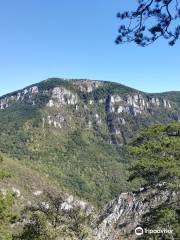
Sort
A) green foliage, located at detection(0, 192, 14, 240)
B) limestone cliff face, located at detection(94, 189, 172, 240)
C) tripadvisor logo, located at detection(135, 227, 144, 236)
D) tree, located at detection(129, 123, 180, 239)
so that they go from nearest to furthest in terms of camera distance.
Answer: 1. tree, located at detection(129, 123, 180, 239)
2. tripadvisor logo, located at detection(135, 227, 144, 236)
3. green foliage, located at detection(0, 192, 14, 240)
4. limestone cliff face, located at detection(94, 189, 172, 240)

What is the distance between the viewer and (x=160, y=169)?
84.8 ft

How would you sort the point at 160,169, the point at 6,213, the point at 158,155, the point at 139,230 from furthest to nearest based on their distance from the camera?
the point at 6,213 → the point at 139,230 → the point at 158,155 → the point at 160,169

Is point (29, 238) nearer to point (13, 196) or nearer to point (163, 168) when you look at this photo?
point (13, 196)

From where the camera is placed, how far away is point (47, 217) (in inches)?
1093

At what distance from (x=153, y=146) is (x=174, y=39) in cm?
1654

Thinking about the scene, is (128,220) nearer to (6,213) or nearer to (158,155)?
(6,213)

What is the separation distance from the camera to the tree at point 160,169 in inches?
1000

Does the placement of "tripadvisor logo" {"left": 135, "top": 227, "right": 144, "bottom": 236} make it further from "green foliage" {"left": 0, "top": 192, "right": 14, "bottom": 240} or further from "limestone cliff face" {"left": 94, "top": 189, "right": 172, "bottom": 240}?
"green foliage" {"left": 0, "top": 192, "right": 14, "bottom": 240}

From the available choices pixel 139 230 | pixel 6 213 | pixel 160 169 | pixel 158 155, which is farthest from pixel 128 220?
pixel 160 169

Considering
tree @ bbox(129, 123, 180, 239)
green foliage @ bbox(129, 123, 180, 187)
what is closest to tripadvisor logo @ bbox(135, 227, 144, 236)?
tree @ bbox(129, 123, 180, 239)

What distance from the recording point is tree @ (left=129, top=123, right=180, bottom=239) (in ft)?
83.3

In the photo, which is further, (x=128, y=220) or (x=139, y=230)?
(x=128, y=220)

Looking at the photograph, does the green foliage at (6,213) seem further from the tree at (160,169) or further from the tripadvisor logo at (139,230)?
the tree at (160,169)

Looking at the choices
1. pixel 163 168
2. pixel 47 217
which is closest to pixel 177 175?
pixel 163 168
